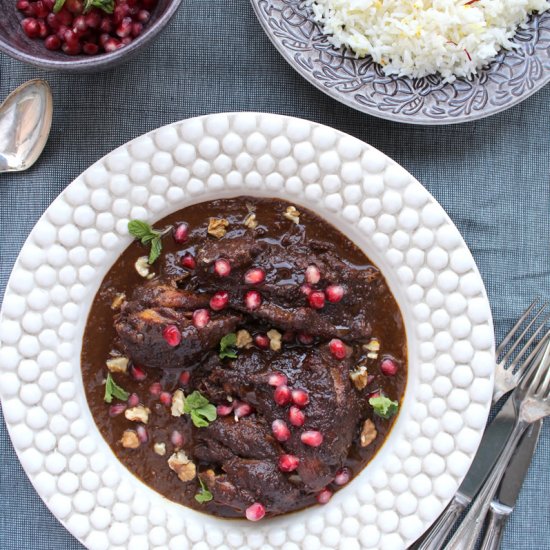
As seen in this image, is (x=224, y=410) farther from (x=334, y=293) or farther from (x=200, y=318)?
(x=334, y=293)

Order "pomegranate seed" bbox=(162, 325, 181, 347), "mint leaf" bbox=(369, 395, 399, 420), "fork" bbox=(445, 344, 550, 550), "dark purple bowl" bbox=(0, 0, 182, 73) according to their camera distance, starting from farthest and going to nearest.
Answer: "fork" bbox=(445, 344, 550, 550), "mint leaf" bbox=(369, 395, 399, 420), "pomegranate seed" bbox=(162, 325, 181, 347), "dark purple bowl" bbox=(0, 0, 182, 73)

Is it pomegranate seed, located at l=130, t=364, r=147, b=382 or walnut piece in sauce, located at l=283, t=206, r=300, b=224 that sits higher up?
walnut piece in sauce, located at l=283, t=206, r=300, b=224

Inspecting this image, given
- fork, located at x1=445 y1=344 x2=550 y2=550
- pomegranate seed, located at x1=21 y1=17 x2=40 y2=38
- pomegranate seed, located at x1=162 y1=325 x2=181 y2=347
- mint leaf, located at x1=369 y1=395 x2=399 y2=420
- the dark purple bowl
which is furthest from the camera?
fork, located at x1=445 y1=344 x2=550 y2=550

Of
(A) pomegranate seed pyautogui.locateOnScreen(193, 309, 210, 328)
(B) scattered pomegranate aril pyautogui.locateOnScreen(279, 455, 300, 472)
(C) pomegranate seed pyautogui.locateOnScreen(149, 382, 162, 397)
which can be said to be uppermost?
(A) pomegranate seed pyautogui.locateOnScreen(193, 309, 210, 328)

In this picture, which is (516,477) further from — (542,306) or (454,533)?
(542,306)

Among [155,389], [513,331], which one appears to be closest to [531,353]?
[513,331]

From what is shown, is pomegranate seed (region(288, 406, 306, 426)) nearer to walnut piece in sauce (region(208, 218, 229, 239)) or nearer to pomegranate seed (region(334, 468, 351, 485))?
pomegranate seed (region(334, 468, 351, 485))

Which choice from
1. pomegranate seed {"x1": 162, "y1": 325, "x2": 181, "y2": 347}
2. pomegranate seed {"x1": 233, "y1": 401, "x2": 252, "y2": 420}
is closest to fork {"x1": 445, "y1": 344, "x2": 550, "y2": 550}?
pomegranate seed {"x1": 233, "y1": 401, "x2": 252, "y2": 420}

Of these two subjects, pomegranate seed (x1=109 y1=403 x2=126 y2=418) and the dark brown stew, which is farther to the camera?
pomegranate seed (x1=109 y1=403 x2=126 y2=418)
